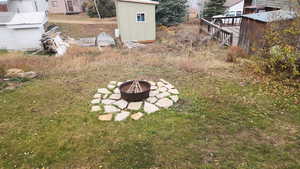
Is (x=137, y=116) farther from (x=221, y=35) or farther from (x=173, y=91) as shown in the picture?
(x=221, y=35)

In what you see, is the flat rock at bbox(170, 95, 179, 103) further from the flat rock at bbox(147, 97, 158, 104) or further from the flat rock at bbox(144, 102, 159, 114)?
the flat rock at bbox(144, 102, 159, 114)

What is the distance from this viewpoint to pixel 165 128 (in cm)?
386

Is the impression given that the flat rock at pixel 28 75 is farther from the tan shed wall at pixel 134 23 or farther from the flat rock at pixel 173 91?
Result: the tan shed wall at pixel 134 23

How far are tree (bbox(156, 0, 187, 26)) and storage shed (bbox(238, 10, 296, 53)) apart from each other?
8072 millimetres

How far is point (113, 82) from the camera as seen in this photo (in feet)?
20.2

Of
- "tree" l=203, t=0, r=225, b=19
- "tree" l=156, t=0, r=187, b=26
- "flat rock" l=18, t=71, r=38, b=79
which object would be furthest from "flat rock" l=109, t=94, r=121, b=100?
"tree" l=203, t=0, r=225, b=19

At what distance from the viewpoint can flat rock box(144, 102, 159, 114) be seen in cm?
445

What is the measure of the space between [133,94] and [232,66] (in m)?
4.60

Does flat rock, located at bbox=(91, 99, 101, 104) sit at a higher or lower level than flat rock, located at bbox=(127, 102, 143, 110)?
higher

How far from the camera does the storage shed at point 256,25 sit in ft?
23.8

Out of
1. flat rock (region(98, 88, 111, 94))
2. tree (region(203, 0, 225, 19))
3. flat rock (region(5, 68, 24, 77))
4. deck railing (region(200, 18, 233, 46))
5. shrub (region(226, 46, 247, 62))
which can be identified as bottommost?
flat rock (region(98, 88, 111, 94))

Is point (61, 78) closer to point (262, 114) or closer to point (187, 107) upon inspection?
point (187, 107)

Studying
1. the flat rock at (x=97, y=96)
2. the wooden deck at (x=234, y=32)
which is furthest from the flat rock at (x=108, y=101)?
the wooden deck at (x=234, y=32)

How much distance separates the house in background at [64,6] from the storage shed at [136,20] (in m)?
18.0
